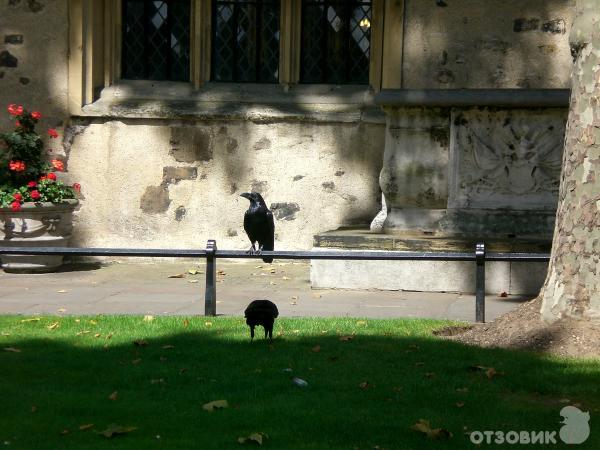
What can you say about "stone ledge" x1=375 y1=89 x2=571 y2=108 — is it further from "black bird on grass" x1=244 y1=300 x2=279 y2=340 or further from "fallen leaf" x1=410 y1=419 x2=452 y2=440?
"fallen leaf" x1=410 y1=419 x2=452 y2=440

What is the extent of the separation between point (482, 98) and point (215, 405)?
5540 mm

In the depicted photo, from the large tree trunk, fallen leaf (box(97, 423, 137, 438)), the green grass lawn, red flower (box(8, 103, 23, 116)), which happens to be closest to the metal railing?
the green grass lawn

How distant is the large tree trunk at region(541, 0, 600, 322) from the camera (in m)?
6.57

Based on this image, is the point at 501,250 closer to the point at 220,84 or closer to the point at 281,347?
the point at 281,347

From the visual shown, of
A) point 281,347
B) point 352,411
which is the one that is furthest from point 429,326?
point 352,411

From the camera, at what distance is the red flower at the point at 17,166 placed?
1187cm

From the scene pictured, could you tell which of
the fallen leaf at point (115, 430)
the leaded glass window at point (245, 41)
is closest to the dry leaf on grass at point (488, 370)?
the fallen leaf at point (115, 430)

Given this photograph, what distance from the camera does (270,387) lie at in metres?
5.74

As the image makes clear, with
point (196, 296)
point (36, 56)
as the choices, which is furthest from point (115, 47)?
point (196, 296)

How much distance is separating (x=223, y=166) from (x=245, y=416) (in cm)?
802

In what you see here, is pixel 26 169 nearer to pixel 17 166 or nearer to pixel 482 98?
pixel 17 166

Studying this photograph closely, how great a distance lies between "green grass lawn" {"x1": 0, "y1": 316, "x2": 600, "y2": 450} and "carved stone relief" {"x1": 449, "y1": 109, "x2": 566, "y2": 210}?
2.78m

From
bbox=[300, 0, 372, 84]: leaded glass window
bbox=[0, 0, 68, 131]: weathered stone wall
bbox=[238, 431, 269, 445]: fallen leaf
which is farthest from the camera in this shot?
bbox=[300, 0, 372, 84]: leaded glass window

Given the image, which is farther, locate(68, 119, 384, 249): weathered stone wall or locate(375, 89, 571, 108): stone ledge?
locate(68, 119, 384, 249): weathered stone wall
